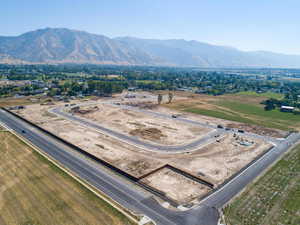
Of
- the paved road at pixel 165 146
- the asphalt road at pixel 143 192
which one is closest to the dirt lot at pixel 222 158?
the asphalt road at pixel 143 192

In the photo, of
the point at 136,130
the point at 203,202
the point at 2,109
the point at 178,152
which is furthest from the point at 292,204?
the point at 2,109

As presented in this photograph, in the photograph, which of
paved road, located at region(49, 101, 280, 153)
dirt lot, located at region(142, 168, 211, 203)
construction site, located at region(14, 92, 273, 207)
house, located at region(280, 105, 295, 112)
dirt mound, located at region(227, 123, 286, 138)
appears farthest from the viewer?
house, located at region(280, 105, 295, 112)

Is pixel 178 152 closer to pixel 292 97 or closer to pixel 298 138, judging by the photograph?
pixel 298 138

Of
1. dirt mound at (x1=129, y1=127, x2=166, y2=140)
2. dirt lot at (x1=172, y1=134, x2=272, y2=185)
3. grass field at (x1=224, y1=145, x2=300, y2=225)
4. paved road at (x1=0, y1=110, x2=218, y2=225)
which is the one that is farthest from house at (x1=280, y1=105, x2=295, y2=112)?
paved road at (x1=0, y1=110, x2=218, y2=225)

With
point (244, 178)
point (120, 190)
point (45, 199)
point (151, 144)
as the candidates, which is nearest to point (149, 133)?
point (151, 144)

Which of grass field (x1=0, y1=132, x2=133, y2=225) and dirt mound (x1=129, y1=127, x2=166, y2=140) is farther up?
dirt mound (x1=129, y1=127, x2=166, y2=140)

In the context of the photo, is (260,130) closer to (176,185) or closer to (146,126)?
(146,126)

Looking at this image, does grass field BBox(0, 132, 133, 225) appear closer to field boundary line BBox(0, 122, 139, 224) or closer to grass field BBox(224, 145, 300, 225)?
field boundary line BBox(0, 122, 139, 224)

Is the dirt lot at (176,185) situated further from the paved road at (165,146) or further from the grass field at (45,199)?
the paved road at (165,146)
